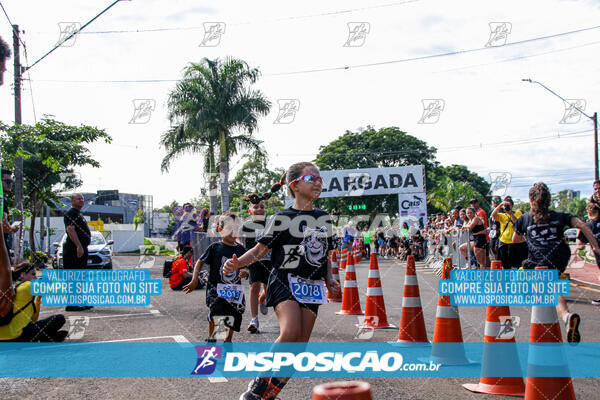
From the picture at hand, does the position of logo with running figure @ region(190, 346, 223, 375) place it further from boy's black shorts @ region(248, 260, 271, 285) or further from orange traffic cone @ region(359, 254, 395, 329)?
orange traffic cone @ region(359, 254, 395, 329)

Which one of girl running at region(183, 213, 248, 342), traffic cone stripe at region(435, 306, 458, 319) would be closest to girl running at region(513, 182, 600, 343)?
traffic cone stripe at region(435, 306, 458, 319)

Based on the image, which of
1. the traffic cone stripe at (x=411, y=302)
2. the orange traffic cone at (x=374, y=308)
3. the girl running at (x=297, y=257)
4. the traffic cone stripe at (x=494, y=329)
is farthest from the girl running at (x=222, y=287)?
the traffic cone stripe at (x=494, y=329)

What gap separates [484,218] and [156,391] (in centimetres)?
1018

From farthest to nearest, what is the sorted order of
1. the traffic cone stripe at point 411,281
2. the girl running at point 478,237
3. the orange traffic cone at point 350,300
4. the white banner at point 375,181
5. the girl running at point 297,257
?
the white banner at point 375,181, the girl running at point 478,237, the orange traffic cone at point 350,300, the traffic cone stripe at point 411,281, the girl running at point 297,257

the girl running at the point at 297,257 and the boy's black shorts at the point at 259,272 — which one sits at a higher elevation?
the girl running at the point at 297,257

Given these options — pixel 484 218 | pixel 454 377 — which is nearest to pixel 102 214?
pixel 484 218

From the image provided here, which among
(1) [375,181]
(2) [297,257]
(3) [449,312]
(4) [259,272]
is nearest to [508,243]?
(4) [259,272]

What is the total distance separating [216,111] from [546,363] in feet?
78.2

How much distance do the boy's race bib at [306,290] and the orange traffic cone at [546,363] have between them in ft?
5.04

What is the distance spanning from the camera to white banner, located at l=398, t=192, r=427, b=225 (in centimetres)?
3188

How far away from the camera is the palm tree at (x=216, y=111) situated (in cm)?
2619

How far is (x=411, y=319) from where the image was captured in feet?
19.8

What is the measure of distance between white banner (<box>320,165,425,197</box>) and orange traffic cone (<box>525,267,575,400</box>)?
29.4m

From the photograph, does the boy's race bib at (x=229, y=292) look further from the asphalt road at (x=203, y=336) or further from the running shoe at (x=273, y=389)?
the running shoe at (x=273, y=389)
